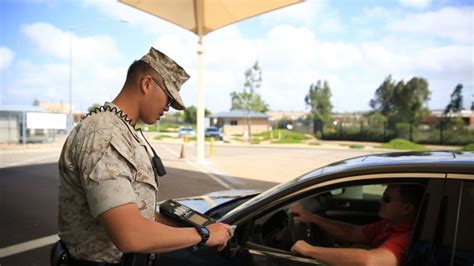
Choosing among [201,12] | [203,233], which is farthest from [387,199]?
[201,12]

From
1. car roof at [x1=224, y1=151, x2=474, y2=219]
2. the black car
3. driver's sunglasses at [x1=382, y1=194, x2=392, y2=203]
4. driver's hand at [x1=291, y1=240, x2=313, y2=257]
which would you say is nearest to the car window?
the black car

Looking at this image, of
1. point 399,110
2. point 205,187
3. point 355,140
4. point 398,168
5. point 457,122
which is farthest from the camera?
point 399,110

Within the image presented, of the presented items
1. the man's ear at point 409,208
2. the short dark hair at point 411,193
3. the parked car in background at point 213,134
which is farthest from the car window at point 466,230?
the parked car in background at point 213,134

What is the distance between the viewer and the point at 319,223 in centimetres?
274

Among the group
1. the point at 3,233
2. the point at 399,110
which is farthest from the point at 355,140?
the point at 3,233

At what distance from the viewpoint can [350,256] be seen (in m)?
2.12

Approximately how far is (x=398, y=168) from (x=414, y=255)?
17.4 inches

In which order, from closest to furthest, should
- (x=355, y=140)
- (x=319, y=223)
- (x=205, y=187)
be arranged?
(x=319, y=223), (x=205, y=187), (x=355, y=140)

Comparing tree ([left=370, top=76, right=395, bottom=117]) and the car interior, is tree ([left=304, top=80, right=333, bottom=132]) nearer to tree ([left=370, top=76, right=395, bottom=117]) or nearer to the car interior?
tree ([left=370, top=76, right=395, bottom=117])

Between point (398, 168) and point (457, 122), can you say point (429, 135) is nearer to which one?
point (457, 122)

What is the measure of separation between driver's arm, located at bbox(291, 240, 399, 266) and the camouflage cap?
1123mm

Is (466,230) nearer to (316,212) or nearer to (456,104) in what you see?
(316,212)

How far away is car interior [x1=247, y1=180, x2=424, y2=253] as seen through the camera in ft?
7.84

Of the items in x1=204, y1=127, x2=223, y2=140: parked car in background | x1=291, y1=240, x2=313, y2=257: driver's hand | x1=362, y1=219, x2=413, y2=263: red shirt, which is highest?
x1=362, y1=219, x2=413, y2=263: red shirt
